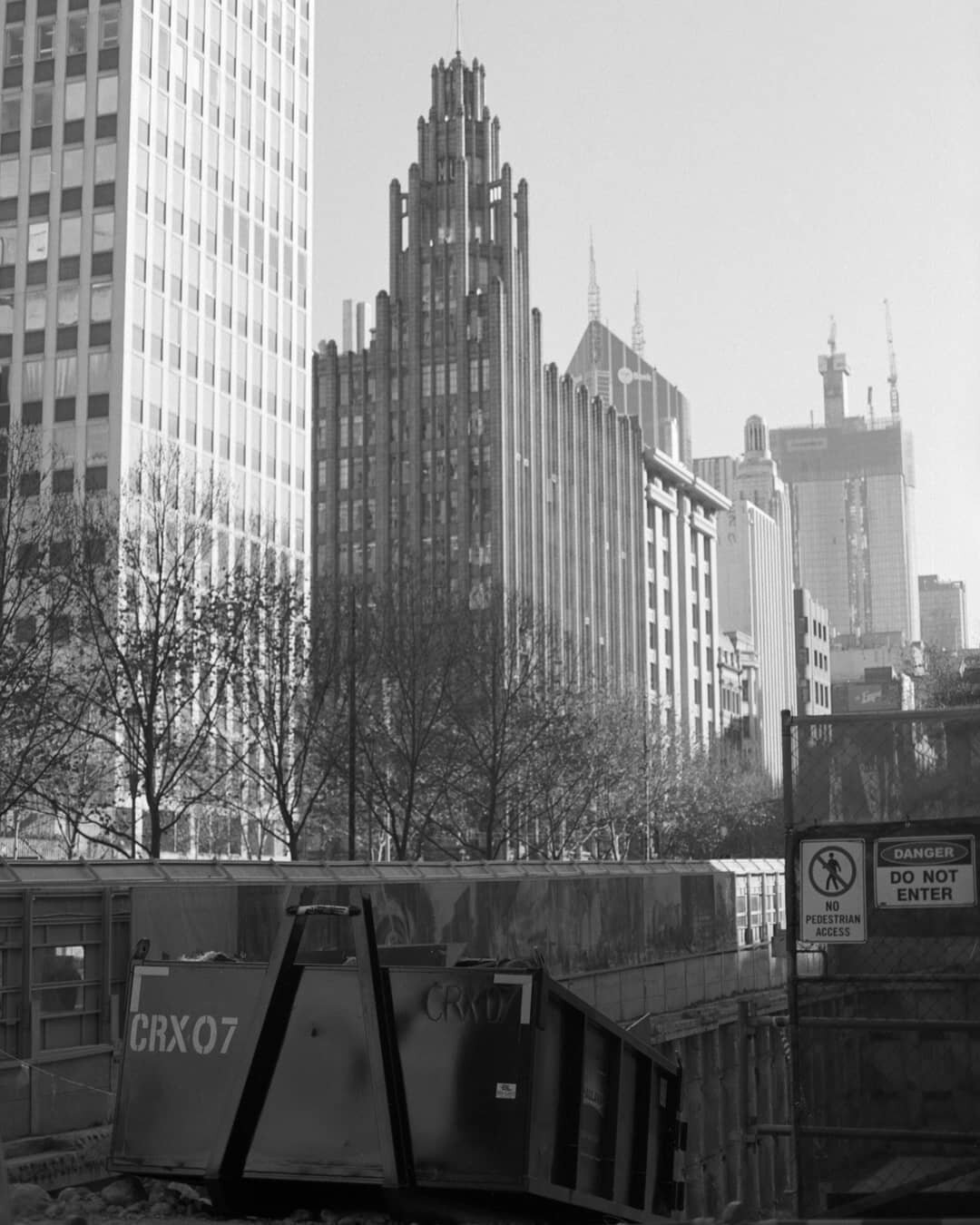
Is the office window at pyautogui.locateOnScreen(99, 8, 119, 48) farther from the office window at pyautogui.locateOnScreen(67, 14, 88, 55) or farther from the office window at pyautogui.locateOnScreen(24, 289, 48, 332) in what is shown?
the office window at pyautogui.locateOnScreen(24, 289, 48, 332)

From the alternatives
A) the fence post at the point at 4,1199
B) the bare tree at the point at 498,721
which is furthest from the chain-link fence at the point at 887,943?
the bare tree at the point at 498,721

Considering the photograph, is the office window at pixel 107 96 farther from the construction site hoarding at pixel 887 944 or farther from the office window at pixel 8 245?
the construction site hoarding at pixel 887 944

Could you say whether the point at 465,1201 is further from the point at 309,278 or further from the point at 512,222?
the point at 512,222

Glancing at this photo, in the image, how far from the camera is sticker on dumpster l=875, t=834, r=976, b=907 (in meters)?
9.81

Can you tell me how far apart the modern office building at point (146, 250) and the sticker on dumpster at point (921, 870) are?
7620 cm

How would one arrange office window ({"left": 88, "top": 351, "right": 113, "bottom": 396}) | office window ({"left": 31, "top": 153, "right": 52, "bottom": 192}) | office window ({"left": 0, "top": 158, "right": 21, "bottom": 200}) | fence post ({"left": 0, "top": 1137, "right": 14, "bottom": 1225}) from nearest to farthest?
fence post ({"left": 0, "top": 1137, "right": 14, "bottom": 1225}), office window ({"left": 88, "top": 351, "right": 113, "bottom": 396}), office window ({"left": 31, "top": 153, "right": 52, "bottom": 192}), office window ({"left": 0, "top": 158, "right": 21, "bottom": 200})

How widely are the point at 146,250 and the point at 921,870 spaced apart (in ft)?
287

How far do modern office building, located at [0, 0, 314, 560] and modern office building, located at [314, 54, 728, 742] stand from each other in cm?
3877

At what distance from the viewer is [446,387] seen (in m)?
146

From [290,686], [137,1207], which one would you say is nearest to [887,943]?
[137,1207]

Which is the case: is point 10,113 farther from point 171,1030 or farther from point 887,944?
point 887,944

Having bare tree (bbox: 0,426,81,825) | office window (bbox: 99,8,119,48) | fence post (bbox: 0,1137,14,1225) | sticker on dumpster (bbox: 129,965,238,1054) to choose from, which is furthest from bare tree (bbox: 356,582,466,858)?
fence post (bbox: 0,1137,14,1225)

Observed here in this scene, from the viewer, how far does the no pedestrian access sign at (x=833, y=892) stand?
9906mm

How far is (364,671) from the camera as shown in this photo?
184 feet
